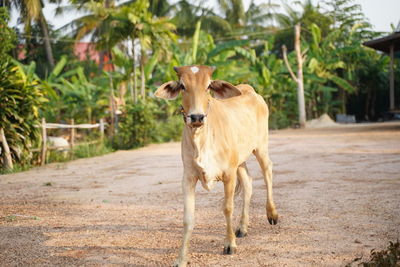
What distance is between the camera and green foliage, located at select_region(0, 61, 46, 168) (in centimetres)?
1002

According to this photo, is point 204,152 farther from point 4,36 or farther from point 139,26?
point 139,26

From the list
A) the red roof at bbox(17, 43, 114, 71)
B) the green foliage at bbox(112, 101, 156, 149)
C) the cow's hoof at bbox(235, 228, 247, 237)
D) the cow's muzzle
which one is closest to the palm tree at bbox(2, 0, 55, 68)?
the red roof at bbox(17, 43, 114, 71)

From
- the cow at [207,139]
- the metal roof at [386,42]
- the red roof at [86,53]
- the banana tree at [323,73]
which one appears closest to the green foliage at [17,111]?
the cow at [207,139]

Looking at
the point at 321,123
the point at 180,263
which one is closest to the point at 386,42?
the point at 321,123

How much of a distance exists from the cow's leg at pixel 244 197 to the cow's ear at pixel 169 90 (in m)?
1.41

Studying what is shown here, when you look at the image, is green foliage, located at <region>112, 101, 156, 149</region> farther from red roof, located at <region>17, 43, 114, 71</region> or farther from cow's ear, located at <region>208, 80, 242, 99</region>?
cow's ear, located at <region>208, 80, 242, 99</region>

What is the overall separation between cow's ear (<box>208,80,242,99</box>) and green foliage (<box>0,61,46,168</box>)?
7413 millimetres

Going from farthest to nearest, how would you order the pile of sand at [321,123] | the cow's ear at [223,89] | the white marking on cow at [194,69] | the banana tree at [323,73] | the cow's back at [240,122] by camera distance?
the pile of sand at [321,123] < the banana tree at [323,73] < the cow's back at [240,122] < the cow's ear at [223,89] < the white marking on cow at [194,69]

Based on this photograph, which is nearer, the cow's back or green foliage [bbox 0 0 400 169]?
the cow's back

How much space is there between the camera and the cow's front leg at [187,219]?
352cm

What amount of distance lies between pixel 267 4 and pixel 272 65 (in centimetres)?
1850

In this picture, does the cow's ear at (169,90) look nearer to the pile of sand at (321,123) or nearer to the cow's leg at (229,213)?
the cow's leg at (229,213)

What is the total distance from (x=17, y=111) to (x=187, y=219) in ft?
26.1

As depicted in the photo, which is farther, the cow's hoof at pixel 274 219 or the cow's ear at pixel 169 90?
the cow's hoof at pixel 274 219
